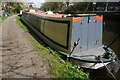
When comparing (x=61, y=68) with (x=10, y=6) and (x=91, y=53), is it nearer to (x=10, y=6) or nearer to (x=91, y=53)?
(x=91, y=53)

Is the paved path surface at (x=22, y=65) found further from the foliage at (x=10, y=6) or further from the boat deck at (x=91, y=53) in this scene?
the foliage at (x=10, y=6)

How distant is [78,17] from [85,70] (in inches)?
90.1

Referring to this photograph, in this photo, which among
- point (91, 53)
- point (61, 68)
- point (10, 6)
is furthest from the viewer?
point (10, 6)

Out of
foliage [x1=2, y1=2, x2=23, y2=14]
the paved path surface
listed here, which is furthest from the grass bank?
foliage [x1=2, y1=2, x2=23, y2=14]

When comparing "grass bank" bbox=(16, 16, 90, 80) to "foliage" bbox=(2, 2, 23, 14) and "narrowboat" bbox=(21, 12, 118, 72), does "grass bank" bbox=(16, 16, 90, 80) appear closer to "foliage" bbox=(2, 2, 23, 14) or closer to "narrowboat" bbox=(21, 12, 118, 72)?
"narrowboat" bbox=(21, 12, 118, 72)

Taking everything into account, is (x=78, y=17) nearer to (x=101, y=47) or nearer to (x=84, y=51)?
(x=84, y=51)

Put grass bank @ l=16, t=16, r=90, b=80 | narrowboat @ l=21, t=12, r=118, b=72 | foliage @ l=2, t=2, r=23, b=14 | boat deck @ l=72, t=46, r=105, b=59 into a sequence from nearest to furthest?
grass bank @ l=16, t=16, r=90, b=80
narrowboat @ l=21, t=12, r=118, b=72
boat deck @ l=72, t=46, r=105, b=59
foliage @ l=2, t=2, r=23, b=14

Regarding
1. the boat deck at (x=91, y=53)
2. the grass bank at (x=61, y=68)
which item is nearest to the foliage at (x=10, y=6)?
the grass bank at (x=61, y=68)

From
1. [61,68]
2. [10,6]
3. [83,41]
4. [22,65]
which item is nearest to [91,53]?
[83,41]

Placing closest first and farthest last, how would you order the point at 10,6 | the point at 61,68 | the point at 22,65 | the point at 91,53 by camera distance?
the point at 61,68 < the point at 22,65 < the point at 91,53 < the point at 10,6

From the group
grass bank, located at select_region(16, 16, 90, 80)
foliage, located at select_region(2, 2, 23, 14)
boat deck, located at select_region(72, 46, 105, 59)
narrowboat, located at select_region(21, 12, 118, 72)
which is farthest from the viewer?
foliage, located at select_region(2, 2, 23, 14)

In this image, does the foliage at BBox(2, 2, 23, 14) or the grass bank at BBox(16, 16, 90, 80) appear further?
the foliage at BBox(2, 2, 23, 14)

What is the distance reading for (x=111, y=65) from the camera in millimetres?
5570

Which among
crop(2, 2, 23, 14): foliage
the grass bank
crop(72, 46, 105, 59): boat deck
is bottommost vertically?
the grass bank
